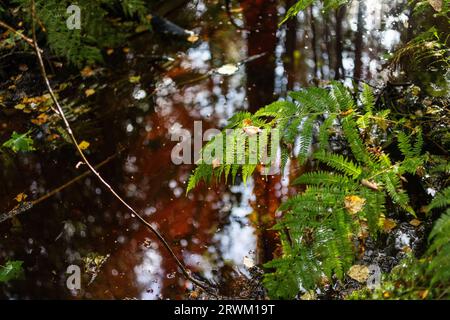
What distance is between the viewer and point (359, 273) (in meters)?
2.32

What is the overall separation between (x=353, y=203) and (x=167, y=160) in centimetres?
177

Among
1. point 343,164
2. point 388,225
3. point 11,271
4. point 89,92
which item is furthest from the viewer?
point 89,92

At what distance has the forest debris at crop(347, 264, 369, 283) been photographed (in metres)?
2.29

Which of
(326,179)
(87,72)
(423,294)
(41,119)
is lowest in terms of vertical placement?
(423,294)

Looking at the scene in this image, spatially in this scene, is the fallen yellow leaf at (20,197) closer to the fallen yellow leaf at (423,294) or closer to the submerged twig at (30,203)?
the submerged twig at (30,203)

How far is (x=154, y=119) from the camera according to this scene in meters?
3.75

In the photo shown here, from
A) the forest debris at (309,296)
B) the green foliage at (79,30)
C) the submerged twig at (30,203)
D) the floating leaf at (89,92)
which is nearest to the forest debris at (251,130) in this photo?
the forest debris at (309,296)

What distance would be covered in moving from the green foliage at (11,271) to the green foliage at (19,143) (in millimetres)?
1194

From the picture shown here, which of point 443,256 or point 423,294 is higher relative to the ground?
point 443,256

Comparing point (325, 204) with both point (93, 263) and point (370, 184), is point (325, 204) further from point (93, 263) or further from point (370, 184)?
point (93, 263)

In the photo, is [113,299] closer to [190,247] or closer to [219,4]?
[190,247]

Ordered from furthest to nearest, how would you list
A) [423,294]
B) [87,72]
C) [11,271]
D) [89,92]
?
[87,72], [89,92], [11,271], [423,294]

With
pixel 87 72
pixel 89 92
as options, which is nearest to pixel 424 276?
pixel 89 92

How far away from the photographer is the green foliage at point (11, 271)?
2.69 meters
